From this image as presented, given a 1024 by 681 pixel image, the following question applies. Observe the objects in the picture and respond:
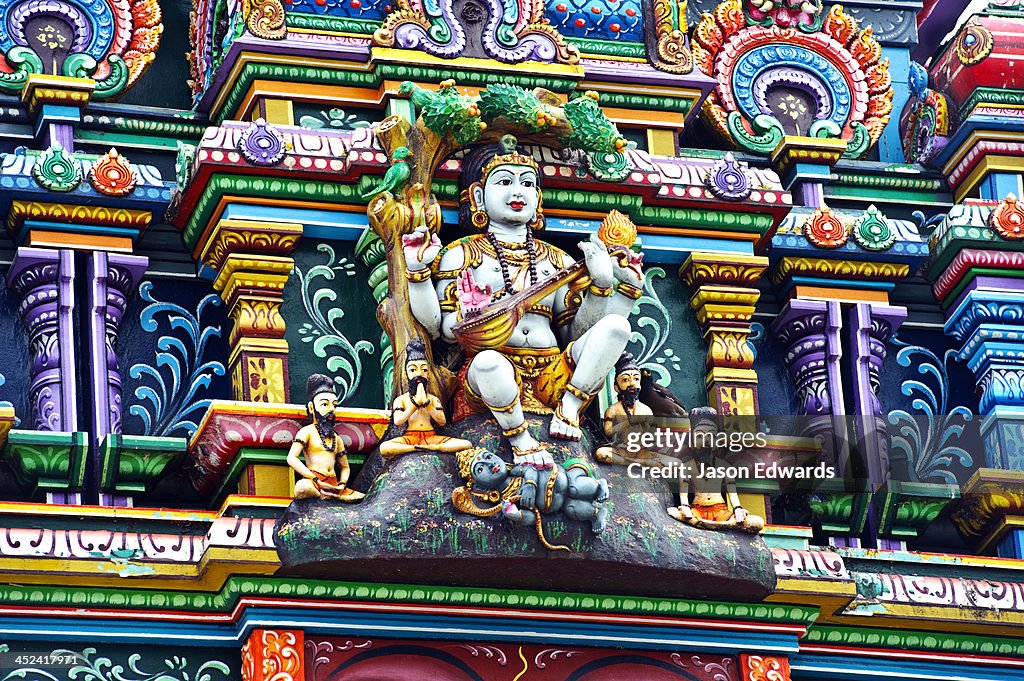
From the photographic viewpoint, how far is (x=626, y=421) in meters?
19.1

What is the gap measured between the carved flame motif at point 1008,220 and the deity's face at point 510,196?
2.91 meters

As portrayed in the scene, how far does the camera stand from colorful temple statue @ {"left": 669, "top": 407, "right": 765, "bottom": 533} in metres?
18.9

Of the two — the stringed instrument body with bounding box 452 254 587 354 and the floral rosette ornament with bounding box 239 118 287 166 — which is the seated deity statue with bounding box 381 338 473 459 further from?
the floral rosette ornament with bounding box 239 118 287 166

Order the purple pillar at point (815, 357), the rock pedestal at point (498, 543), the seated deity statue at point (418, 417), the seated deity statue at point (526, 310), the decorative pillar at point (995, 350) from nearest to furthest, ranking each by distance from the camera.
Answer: the rock pedestal at point (498, 543) → the seated deity statue at point (418, 417) → the seated deity statue at point (526, 310) → the purple pillar at point (815, 357) → the decorative pillar at point (995, 350)

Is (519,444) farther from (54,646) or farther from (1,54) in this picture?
(1,54)

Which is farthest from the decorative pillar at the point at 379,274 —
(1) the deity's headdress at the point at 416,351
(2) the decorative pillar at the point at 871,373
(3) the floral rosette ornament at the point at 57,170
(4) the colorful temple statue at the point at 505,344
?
(2) the decorative pillar at the point at 871,373

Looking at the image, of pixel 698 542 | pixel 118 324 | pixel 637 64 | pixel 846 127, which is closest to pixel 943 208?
pixel 846 127

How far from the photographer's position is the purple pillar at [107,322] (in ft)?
63.5

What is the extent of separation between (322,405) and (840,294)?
3.55 metres

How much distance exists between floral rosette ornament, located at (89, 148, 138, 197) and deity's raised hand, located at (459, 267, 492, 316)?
198 cm

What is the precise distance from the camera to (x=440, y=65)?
797 inches

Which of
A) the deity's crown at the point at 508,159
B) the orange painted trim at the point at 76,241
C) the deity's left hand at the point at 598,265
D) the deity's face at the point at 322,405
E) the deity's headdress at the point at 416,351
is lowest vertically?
the deity's face at the point at 322,405

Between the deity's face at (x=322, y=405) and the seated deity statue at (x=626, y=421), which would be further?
the seated deity statue at (x=626, y=421)

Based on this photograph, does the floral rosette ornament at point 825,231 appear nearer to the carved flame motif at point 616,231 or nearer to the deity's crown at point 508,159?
the carved flame motif at point 616,231
